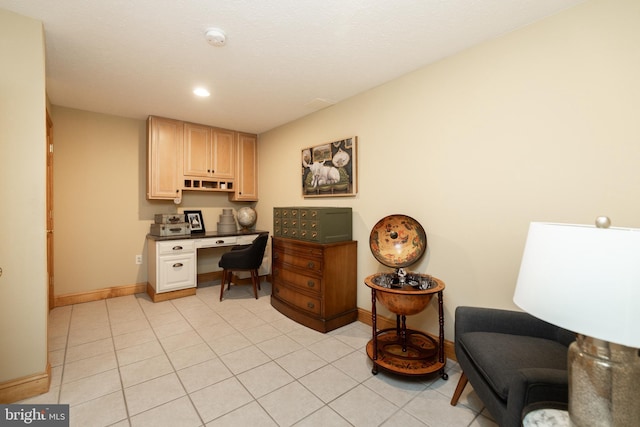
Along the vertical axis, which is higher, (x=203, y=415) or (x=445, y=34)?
(x=445, y=34)

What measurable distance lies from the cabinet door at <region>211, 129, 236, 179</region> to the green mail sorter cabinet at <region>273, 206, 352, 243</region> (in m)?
1.64

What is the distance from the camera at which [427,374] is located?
1934 mm

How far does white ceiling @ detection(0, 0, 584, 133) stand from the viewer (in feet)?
5.58

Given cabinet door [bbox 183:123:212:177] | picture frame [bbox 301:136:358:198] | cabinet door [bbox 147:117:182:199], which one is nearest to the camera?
picture frame [bbox 301:136:358:198]

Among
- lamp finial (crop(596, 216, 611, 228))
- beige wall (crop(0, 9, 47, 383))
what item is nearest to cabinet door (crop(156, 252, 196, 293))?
beige wall (crop(0, 9, 47, 383))

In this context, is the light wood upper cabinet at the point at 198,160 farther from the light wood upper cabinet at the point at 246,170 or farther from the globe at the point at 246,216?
the globe at the point at 246,216

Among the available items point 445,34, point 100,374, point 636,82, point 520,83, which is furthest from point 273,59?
point 100,374

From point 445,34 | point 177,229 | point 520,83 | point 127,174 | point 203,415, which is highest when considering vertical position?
point 445,34

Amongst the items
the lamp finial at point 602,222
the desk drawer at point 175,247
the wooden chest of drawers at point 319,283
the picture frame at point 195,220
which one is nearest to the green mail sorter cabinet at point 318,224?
the wooden chest of drawers at point 319,283

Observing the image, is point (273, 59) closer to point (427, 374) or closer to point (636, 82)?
point (636, 82)

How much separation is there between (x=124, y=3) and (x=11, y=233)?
1610 mm

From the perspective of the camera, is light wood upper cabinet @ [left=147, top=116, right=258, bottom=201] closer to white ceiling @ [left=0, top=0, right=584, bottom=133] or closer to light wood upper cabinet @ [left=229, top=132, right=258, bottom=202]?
light wood upper cabinet @ [left=229, top=132, right=258, bottom=202]

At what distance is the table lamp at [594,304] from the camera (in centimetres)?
69

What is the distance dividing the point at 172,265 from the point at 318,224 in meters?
2.13
